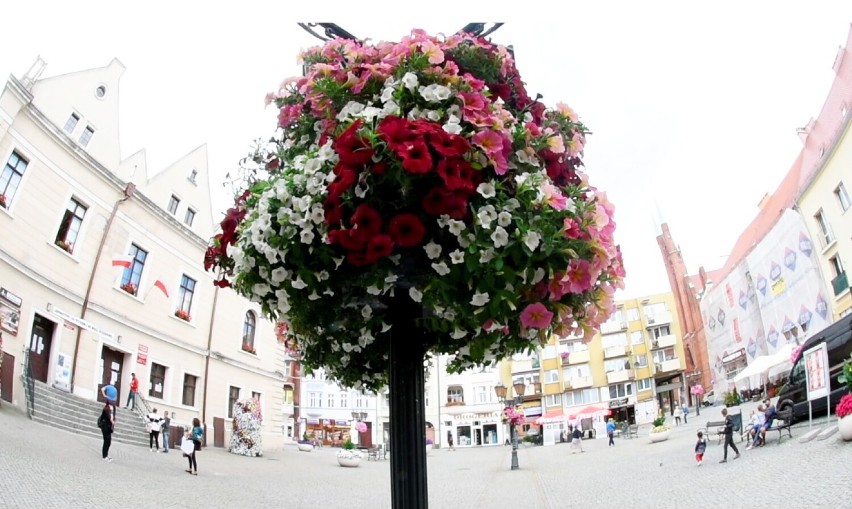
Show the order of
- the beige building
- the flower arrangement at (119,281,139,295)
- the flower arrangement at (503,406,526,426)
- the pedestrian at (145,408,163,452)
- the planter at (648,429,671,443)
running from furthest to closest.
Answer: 1. the planter at (648,429,671,443)
2. the flower arrangement at (503,406,526,426)
3. the flower arrangement at (119,281,139,295)
4. the pedestrian at (145,408,163,452)
5. the beige building

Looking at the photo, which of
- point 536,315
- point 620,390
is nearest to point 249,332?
point 536,315

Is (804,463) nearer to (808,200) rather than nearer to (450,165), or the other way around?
(450,165)

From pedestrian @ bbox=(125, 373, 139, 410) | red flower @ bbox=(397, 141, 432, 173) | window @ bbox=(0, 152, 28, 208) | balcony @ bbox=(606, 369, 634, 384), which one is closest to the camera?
red flower @ bbox=(397, 141, 432, 173)

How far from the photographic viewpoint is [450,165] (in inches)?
58.0

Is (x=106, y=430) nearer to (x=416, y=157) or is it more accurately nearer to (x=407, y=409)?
(x=407, y=409)

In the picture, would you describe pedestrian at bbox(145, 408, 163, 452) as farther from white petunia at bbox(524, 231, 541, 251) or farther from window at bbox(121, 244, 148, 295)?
white petunia at bbox(524, 231, 541, 251)

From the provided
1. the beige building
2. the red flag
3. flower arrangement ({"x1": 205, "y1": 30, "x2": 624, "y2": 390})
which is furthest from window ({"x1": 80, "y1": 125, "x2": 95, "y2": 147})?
flower arrangement ({"x1": 205, "y1": 30, "x2": 624, "y2": 390})

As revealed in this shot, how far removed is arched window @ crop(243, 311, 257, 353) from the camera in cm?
2323

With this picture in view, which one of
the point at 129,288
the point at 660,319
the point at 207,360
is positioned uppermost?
the point at 660,319

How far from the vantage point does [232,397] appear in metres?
21.8

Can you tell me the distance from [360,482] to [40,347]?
337 inches

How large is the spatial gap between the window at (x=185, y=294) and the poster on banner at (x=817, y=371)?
18.5 meters

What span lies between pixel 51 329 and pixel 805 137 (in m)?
32.5

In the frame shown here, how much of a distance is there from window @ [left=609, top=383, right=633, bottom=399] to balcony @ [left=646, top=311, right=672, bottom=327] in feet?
21.8
